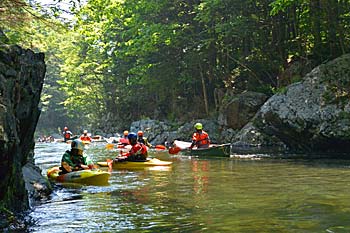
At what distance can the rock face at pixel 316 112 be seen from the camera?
17797 millimetres

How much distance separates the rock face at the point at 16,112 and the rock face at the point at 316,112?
1173 centimetres

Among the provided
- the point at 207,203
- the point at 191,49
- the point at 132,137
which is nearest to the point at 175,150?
the point at 132,137

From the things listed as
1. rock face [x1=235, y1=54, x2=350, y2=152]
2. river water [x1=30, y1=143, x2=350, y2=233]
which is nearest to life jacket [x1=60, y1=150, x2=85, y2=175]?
river water [x1=30, y1=143, x2=350, y2=233]

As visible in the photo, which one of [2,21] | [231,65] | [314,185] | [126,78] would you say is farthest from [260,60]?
[2,21]

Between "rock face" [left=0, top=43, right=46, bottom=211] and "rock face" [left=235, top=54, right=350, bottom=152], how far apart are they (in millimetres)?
11726

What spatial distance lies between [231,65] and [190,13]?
407 centimetres

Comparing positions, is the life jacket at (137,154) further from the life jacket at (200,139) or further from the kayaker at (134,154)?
the life jacket at (200,139)

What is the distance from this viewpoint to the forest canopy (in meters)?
21.8

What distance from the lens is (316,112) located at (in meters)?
18.5

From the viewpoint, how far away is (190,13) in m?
28.2

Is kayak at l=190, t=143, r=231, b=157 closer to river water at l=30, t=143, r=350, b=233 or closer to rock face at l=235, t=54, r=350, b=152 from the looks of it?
rock face at l=235, t=54, r=350, b=152

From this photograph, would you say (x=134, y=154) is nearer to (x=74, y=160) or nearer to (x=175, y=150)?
(x=74, y=160)

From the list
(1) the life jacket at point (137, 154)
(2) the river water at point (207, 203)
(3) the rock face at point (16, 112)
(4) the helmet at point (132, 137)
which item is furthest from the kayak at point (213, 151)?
(3) the rock face at point (16, 112)

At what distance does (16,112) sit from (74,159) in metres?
4.08
